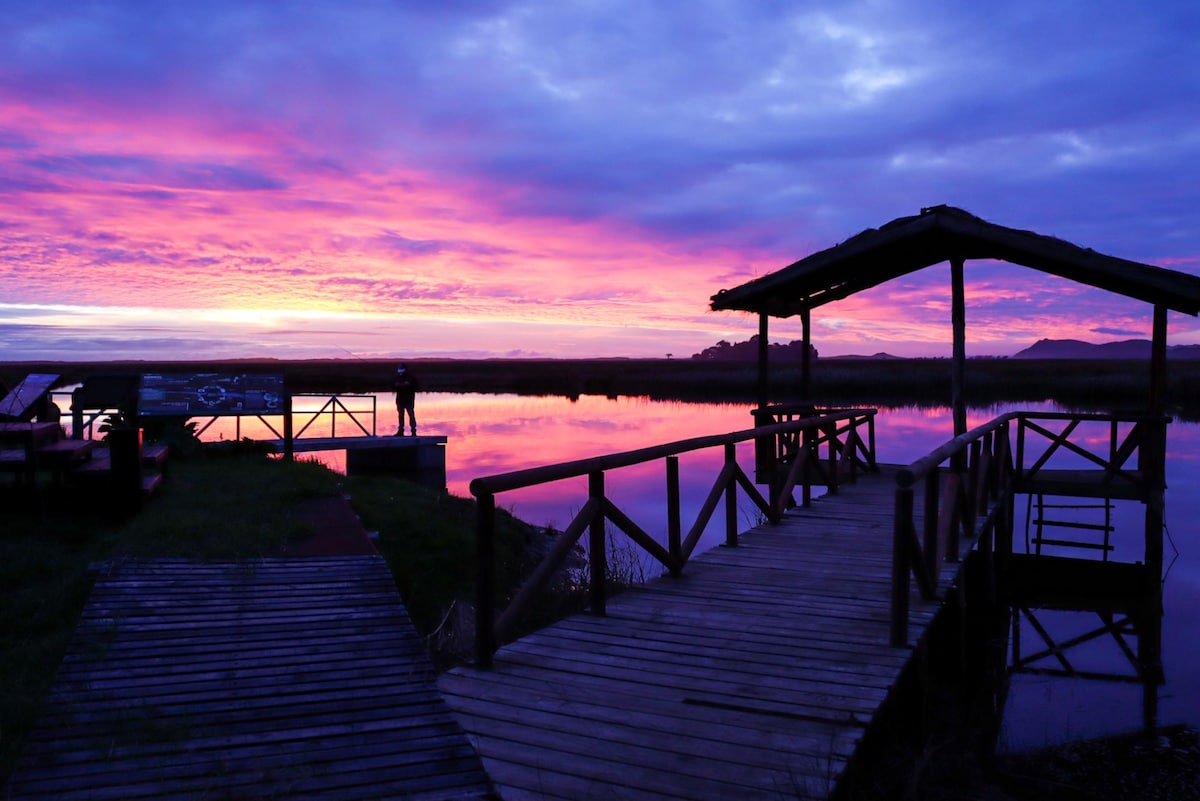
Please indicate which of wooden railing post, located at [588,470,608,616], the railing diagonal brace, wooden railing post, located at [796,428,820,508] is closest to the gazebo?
wooden railing post, located at [796,428,820,508]

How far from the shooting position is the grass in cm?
515

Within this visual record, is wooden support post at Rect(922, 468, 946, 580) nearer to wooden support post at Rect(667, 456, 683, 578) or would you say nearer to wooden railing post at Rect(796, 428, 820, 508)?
wooden support post at Rect(667, 456, 683, 578)

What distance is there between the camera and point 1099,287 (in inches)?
441

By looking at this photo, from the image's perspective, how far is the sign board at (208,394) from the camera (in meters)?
14.9

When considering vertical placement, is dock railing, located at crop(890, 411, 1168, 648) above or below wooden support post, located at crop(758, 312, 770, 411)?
below

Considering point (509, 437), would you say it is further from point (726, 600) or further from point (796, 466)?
point (726, 600)

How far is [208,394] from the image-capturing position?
15766mm

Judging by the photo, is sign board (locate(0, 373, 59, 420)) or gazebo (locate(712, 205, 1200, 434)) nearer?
sign board (locate(0, 373, 59, 420))

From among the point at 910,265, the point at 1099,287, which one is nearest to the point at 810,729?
the point at 1099,287

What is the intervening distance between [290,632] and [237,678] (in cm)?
73

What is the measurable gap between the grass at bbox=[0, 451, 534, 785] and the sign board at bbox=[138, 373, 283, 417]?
168cm

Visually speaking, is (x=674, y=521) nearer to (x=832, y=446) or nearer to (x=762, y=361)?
(x=832, y=446)

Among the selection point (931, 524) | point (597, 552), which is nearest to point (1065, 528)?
point (931, 524)

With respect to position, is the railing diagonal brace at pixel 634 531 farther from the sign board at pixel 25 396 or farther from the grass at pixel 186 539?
the sign board at pixel 25 396
